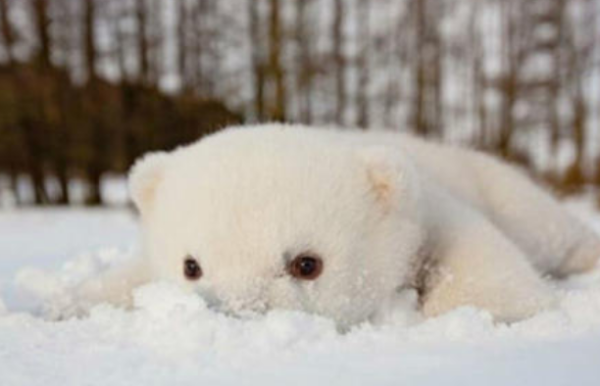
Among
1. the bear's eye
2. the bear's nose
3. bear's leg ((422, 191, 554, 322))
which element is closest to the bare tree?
bear's leg ((422, 191, 554, 322))

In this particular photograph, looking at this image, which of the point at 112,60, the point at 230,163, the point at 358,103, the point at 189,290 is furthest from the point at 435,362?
the point at 358,103

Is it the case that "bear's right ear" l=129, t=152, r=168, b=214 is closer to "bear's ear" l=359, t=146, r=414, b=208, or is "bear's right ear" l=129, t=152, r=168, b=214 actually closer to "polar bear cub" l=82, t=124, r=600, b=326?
"polar bear cub" l=82, t=124, r=600, b=326

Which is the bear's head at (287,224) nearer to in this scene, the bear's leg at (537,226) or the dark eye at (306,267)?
the dark eye at (306,267)

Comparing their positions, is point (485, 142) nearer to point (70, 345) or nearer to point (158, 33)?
point (158, 33)

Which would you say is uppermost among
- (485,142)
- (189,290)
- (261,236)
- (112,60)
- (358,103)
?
(261,236)

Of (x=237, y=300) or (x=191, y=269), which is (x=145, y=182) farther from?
(x=237, y=300)

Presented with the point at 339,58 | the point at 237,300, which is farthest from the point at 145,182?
the point at 339,58
